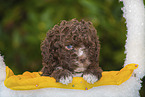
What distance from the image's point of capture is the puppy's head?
55 cm

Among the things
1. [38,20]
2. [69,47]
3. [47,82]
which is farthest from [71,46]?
→ [38,20]

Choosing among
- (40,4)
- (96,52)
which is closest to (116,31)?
(40,4)

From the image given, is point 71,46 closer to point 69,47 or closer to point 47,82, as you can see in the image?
point 69,47

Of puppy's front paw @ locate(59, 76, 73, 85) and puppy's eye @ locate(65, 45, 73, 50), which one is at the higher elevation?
puppy's eye @ locate(65, 45, 73, 50)

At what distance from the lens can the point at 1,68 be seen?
596 mm

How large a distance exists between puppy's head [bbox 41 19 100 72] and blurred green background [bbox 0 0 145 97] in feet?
1.54

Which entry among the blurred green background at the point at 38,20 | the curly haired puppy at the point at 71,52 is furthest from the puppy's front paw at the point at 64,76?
the blurred green background at the point at 38,20

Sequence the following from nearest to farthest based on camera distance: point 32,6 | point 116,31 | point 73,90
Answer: point 73,90, point 116,31, point 32,6

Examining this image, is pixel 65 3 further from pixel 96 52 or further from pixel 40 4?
pixel 96 52

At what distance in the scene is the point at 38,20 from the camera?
119 cm

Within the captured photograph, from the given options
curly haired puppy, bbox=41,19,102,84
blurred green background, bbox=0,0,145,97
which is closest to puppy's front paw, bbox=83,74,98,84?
curly haired puppy, bbox=41,19,102,84

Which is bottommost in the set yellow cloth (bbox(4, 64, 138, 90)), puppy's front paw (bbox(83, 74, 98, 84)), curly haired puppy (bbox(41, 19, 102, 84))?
yellow cloth (bbox(4, 64, 138, 90))

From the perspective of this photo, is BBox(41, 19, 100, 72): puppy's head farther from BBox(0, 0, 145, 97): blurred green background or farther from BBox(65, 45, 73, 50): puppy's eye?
BBox(0, 0, 145, 97): blurred green background

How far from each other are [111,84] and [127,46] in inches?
4.9
